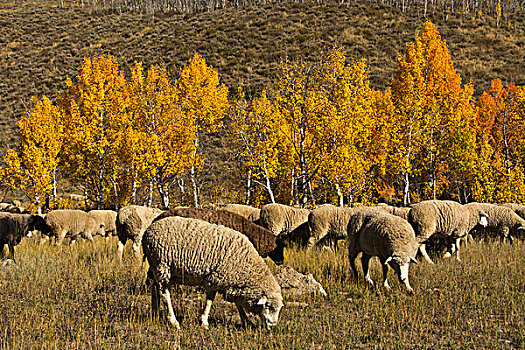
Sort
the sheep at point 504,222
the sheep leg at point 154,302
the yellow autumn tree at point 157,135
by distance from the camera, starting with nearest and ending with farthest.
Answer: the sheep leg at point 154,302, the sheep at point 504,222, the yellow autumn tree at point 157,135

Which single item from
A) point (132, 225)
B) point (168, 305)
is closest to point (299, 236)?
point (132, 225)

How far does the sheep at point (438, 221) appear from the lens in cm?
1127

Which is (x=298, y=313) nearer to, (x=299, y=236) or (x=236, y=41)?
(x=299, y=236)

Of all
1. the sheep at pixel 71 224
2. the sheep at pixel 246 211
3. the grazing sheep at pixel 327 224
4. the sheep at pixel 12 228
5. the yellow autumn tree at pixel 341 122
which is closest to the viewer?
the sheep at pixel 12 228

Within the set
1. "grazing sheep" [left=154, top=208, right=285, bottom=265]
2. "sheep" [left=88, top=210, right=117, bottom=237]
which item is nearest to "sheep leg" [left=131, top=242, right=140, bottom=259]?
"grazing sheep" [left=154, top=208, right=285, bottom=265]

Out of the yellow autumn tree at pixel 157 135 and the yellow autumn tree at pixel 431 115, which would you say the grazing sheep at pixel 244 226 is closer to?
the yellow autumn tree at pixel 157 135

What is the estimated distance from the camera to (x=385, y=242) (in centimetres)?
798

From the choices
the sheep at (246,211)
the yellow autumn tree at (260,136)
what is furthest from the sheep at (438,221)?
the yellow autumn tree at (260,136)

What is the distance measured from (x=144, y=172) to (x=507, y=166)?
18571 mm

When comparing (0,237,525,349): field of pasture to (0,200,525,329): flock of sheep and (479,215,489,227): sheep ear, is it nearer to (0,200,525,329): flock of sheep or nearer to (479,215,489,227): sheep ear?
(0,200,525,329): flock of sheep

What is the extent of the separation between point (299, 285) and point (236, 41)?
6154cm

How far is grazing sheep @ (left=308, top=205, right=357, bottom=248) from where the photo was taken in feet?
44.2

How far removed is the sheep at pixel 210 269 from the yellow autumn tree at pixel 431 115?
16096mm

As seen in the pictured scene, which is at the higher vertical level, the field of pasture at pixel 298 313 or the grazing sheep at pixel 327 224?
the field of pasture at pixel 298 313
